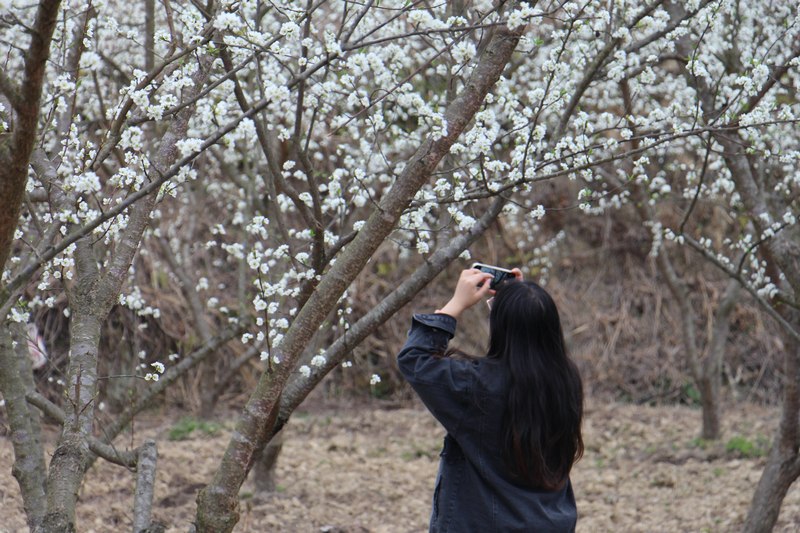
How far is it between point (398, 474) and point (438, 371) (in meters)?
4.55

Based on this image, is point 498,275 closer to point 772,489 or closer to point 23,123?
point 23,123

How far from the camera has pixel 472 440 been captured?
2682 millimetres

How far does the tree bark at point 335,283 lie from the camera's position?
3.04 metres

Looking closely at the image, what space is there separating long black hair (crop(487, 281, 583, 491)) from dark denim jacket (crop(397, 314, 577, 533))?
44 mm

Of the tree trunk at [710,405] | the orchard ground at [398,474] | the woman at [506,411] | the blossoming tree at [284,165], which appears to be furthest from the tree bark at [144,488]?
the tree trunk at [710,405]

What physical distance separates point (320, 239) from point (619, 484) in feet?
13.8

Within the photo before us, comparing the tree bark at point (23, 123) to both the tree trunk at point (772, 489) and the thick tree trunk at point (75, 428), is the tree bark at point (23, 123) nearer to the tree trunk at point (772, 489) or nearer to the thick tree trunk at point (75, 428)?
the thick tree trunk at point (75, 428)

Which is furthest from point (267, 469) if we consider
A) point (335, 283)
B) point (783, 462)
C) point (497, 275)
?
point (497, 275)

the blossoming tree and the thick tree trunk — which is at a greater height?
the blossoming tree

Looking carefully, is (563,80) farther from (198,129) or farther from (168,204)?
(168,204)

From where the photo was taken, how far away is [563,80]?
524 centimetres

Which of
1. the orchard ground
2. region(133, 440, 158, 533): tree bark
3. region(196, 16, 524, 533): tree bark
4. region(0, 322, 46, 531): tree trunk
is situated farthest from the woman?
the orchard ground

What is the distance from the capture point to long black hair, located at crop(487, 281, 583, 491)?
2.62 meters

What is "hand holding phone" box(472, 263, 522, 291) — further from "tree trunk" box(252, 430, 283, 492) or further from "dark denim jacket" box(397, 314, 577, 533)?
"tree trunk" box(252, 430, 283, 492)
